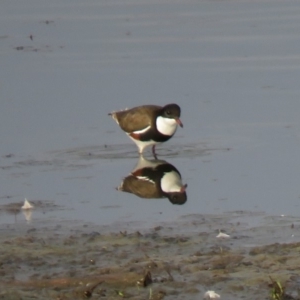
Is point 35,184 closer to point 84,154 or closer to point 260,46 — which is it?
point 84,154

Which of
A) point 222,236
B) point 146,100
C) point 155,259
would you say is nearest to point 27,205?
point 222,236

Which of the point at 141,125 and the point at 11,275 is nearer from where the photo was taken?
the point at 11,275

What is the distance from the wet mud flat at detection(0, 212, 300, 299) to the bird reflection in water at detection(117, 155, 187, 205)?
0.94 metres

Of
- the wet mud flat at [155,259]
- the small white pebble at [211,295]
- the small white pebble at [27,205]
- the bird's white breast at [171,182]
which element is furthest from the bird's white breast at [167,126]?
the small white pebble at [211,295]

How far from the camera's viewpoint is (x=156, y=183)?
10.3 meters

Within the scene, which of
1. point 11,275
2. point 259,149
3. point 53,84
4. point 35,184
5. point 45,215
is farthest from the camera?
point 53,84

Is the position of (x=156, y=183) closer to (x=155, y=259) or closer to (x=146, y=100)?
(x=155, y=259)

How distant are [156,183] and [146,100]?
375 centimetres

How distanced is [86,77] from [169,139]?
3.21 metres

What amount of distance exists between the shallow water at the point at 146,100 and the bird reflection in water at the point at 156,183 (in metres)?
0.11

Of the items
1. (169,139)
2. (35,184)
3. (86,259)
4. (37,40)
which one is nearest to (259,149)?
(169,139)

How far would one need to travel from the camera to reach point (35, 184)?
1041 centimetres

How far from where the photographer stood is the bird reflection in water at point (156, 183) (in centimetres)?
988

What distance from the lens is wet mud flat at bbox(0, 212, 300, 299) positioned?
6759mm
